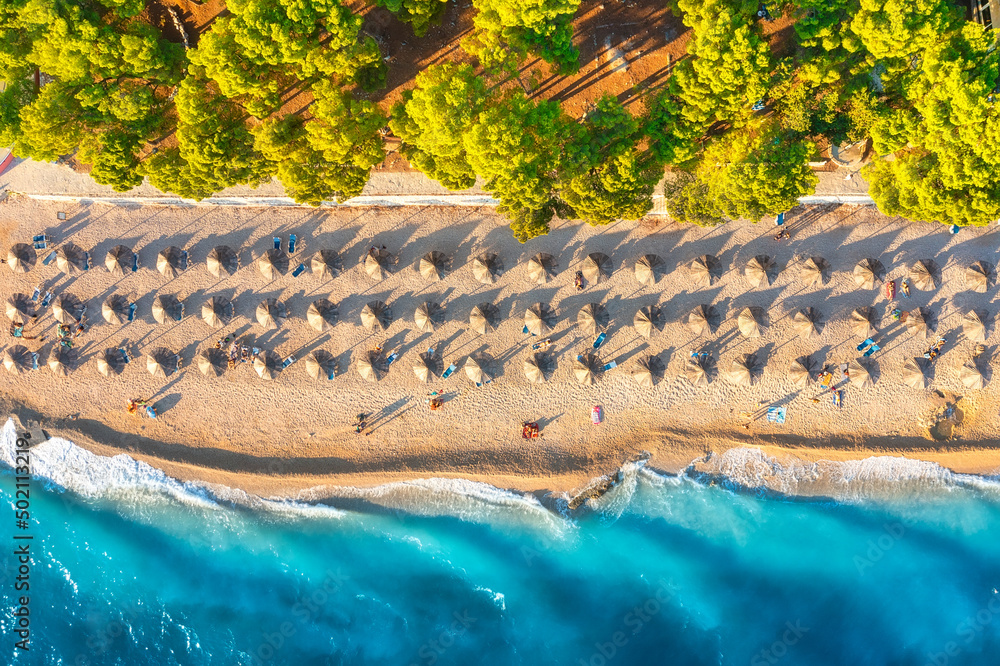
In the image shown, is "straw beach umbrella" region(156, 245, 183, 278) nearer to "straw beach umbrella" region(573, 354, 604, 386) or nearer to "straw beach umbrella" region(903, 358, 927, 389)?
"straw beach umbrella" region(573, 354, 604, 386)

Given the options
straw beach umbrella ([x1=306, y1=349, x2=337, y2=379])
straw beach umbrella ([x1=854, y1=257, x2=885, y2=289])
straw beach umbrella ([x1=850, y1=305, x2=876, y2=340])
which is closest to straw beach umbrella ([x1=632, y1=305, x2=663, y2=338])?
straw beach umbrella ([x1=850, y1=305, x2=876, y2=340])

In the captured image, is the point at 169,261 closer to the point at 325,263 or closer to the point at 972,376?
the point at 325,263

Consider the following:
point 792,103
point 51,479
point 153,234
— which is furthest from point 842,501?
point 51,479

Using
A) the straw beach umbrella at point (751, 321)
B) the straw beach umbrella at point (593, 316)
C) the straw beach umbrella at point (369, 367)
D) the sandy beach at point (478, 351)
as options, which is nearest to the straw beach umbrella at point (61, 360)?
the sandy beach at point (478, 351)

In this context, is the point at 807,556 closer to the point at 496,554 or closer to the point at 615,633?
the point at 615,633

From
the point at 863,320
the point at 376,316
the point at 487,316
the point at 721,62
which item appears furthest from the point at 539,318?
the point at 863,320
